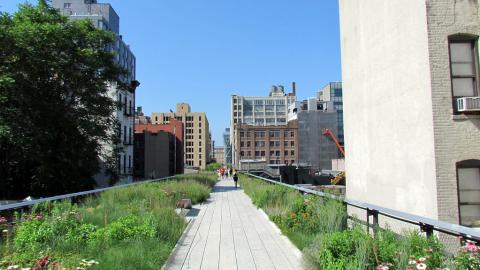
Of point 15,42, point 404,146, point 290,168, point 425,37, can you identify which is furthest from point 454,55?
point 290,168

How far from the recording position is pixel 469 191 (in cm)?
1156

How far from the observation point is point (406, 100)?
12969mm

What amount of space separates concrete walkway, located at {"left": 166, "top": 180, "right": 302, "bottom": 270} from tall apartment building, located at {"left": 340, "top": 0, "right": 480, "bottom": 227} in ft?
14.9

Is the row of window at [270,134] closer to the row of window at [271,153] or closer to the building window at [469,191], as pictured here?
the row of window at [271,153]

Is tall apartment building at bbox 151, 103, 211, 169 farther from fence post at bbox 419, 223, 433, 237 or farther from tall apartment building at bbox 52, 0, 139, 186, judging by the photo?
fence post at bbox 419, 223, 433, 237

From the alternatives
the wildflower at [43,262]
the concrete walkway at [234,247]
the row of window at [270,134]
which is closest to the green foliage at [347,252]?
the concrete walkway at [234,247]

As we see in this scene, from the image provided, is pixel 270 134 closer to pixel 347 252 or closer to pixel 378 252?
pixel 347 252

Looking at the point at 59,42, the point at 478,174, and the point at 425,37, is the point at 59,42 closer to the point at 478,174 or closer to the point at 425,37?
the point at 425,37

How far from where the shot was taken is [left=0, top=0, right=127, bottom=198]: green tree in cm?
2483

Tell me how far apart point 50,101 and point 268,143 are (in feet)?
444

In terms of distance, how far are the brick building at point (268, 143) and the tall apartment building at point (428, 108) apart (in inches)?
5701

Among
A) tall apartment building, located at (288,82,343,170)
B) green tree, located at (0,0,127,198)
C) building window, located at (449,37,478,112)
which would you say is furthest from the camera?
tall apartment building, located at (288,82,343,170)

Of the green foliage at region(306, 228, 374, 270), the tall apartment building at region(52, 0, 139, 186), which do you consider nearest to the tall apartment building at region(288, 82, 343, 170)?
the tall apartment building at region(52, 0, 139, 186)

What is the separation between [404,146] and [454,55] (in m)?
3.05
